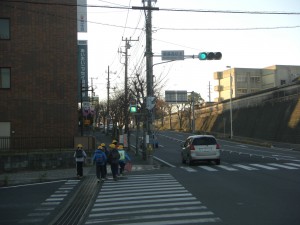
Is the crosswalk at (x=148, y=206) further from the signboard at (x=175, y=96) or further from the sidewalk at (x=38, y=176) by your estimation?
the signboard at (x=175, y=96)

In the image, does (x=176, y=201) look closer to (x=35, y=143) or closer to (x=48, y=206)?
(x=48, y=206)

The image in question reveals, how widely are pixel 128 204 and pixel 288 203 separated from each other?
4256 mm

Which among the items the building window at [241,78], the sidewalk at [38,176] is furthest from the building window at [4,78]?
the building window at [241,78]

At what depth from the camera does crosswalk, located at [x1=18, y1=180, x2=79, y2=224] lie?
1055cm

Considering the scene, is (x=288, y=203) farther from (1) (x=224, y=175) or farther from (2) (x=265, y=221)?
(1) (x=224, y=175)

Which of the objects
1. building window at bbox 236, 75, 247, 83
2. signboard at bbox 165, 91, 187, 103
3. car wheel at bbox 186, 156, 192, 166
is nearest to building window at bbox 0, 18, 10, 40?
car wheel at bbox 186, 156, 192, 166

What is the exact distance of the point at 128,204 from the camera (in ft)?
40.4

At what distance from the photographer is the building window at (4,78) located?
2903cm

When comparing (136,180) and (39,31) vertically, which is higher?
(39,31)

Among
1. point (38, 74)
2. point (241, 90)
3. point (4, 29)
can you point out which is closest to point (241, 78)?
point (241, 90)

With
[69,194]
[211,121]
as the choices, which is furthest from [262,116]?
[69,194]

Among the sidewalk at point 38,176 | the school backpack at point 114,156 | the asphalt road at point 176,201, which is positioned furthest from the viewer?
the sidewalk at point 38,176

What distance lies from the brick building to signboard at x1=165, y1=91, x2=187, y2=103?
4356cm

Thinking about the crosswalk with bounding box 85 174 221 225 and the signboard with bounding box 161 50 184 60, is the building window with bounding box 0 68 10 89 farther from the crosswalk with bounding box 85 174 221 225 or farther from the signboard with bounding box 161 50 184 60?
the crosswalk with bounding box 85 174 221 225
